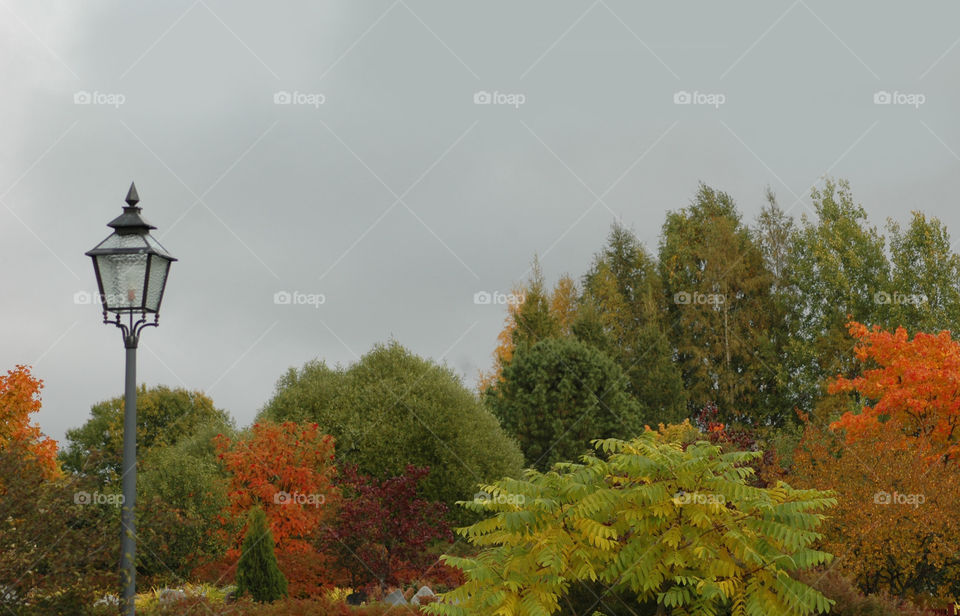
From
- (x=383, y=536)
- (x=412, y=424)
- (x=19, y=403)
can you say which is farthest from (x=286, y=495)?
(x=19, y=403)

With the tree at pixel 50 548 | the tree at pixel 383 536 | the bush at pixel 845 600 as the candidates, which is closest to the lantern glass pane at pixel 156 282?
the tree at pixel 50 548

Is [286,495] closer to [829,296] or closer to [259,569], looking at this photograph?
[259,569]

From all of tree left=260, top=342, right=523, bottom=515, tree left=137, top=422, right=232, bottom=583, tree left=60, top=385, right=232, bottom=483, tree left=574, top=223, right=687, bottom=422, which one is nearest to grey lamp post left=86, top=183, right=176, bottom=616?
tree left=137, top=422, right=232, bottom=583

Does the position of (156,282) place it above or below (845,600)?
above

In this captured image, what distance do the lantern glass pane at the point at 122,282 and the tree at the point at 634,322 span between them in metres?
26.1

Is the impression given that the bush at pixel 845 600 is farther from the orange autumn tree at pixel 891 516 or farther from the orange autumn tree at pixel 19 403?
the orange autumn tree at pixel 19 403

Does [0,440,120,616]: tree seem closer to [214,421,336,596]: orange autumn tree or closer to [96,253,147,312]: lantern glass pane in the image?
[96,253,147,312]: lantern glass pane

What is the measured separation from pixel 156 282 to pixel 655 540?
5878mm

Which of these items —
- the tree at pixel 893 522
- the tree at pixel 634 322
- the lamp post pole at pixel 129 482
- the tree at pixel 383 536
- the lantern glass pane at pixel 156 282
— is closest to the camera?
the lamp post pole at pixel 129 482

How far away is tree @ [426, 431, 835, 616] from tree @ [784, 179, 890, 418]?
93.5 ft

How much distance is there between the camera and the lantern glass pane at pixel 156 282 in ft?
29.3

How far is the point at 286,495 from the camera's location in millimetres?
20312

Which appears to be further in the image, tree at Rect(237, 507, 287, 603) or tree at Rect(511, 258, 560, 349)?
tree at Rect(511, 258, 560, 349)

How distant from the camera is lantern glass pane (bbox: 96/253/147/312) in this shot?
29.1ft
